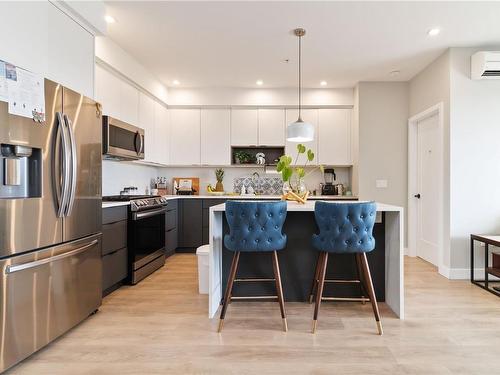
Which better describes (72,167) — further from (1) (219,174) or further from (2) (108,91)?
(1) (219,174)

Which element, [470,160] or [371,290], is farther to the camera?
[470,160]

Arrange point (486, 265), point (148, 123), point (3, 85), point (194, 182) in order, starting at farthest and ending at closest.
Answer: point (194, 182)
point (148, 123)
point (486, 265)
point (3, 85)

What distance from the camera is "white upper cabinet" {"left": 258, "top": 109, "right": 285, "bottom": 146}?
5430 mm

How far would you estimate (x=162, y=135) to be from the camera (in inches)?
206

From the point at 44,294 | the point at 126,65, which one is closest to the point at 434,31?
the point at 126,65

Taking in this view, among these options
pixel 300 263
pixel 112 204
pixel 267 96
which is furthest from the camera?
pixel 267 96

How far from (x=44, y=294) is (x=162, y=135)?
3581 millimetres

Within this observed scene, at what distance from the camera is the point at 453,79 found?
3.72m

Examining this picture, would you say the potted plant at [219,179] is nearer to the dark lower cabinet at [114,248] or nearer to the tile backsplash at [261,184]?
the tile backsplash at [261,184]

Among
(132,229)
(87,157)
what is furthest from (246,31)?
(132,229)

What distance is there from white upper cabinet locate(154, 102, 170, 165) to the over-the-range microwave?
989 millimetres

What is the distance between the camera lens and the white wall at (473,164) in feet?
12.1

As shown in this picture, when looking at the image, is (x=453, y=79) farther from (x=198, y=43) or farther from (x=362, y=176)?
(x=198, y=43)

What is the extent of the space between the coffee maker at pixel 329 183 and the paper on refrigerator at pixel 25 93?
4402 mm
